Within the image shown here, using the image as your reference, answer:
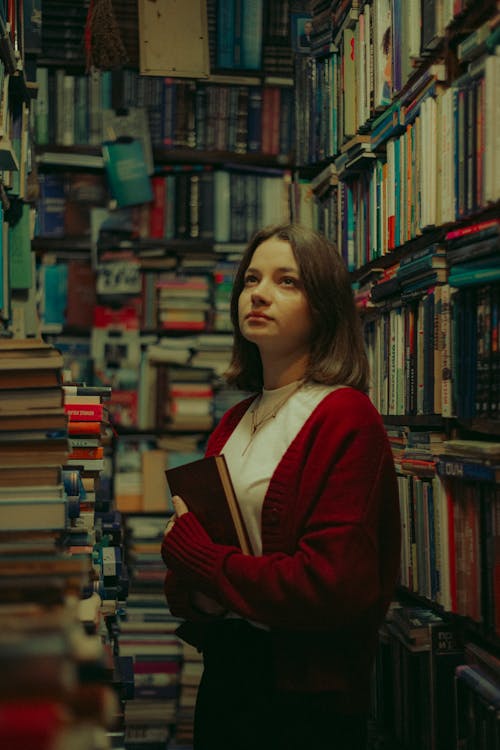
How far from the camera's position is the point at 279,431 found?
1367 mm

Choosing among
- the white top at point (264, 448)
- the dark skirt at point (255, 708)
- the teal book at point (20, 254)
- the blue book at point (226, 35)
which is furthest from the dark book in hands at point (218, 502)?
the blue book at point (226, 35)

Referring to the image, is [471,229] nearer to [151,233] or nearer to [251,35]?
[151,233]

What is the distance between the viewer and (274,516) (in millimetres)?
1286

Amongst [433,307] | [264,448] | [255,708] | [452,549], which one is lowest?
[255,708]

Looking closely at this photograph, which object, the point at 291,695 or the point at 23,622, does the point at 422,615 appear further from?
the point at 23,622

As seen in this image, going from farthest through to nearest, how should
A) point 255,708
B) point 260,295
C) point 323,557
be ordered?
point 260,295
point 255,708
point 323,557

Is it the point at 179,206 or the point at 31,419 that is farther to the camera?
the point at 179,206

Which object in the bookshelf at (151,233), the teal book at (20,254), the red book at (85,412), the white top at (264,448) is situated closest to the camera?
the white top at (264,448)

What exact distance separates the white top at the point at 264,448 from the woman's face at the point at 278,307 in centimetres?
8

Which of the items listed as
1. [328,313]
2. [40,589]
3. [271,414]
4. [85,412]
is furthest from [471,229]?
[40,589]

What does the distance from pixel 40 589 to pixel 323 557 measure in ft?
1.96

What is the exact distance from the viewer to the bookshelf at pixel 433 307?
1.58 metres

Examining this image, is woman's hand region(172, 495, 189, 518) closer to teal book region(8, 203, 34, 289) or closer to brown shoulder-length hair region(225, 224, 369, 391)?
brown shoulder-length hair region(225, 224, 369, 391)

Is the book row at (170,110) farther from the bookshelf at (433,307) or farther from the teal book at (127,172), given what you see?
the bookshelf at (433,307)
